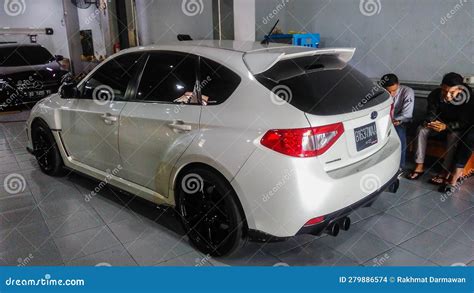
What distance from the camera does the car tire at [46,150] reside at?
157 inches

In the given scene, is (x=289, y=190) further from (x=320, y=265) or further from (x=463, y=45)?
(x=463, y=45)

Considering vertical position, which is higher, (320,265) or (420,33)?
(420,33)

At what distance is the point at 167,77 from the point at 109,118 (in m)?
0.65

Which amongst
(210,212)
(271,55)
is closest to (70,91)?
(210,212)

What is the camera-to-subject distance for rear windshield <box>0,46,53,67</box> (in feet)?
27.1

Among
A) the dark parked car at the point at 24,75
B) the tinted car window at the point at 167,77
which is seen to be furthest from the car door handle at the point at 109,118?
the dark parked car at the point at 24,75

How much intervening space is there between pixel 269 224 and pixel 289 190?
251 millimetres

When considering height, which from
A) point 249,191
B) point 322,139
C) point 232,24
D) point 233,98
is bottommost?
point 249,191

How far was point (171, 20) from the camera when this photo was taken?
7.92 metres

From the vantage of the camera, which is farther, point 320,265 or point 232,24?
point 232,24

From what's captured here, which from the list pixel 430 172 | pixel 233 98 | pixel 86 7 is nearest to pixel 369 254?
pixel 233 98

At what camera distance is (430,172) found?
417 cm

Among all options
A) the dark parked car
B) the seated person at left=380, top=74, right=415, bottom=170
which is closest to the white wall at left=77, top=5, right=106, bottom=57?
the dark parked car

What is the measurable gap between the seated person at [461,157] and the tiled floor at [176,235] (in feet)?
0.32
